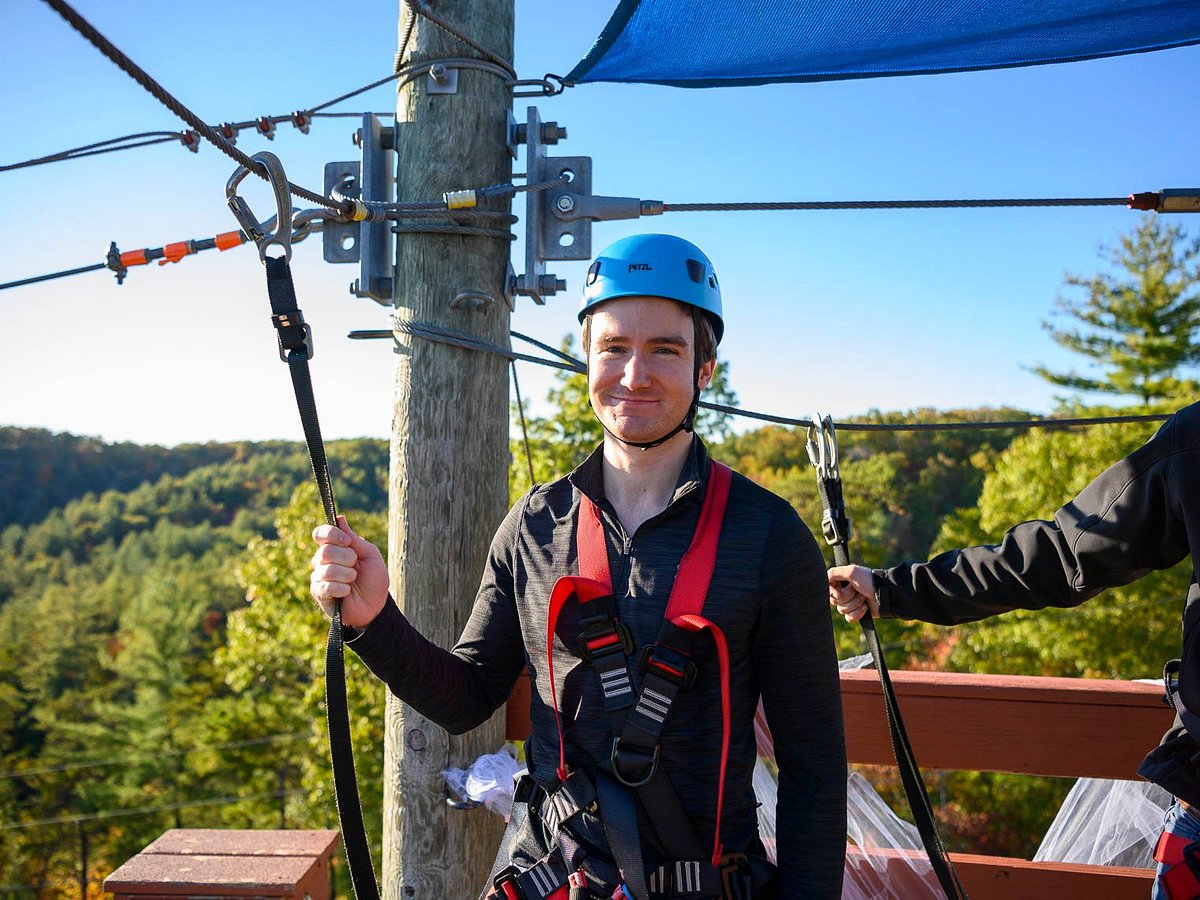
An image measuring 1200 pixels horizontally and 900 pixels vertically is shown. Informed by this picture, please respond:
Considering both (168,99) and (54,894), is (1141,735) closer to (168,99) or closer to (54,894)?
(168,99)

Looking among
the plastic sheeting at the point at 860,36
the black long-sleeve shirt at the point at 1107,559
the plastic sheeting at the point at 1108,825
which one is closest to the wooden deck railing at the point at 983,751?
the plastic sheeting at the point at 1108,825

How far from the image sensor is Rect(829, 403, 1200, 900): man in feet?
6.07

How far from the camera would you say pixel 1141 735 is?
2.44 meters

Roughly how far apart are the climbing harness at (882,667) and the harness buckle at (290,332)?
1.14m

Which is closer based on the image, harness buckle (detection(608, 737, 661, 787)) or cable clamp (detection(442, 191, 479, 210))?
harness buckle (detection(608, 737, 661, 787))

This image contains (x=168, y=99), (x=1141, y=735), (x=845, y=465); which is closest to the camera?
(x=168, y=99)

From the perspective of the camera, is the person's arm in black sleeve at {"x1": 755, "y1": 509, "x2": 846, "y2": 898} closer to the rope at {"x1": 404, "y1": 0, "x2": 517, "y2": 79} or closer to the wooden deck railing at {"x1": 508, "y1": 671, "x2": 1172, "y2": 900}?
the wooden deck railing at {"x1": 508, "y1": 671, "x2": 1172, "y2": 900}

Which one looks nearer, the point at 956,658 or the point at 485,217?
the point at 485,217

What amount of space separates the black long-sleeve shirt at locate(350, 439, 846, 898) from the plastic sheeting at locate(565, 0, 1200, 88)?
5.06 feet

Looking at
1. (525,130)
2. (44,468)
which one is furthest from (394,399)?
(44,468)

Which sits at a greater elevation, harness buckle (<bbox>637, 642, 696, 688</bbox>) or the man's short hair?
the man's short hair

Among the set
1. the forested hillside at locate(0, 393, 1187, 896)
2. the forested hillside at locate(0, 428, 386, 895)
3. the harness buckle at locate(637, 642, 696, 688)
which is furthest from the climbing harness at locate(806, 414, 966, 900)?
the forested hillside at locate(0, 428, 386, 895)

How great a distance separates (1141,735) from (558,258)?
6.79 feet

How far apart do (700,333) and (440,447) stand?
84cm
